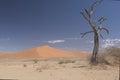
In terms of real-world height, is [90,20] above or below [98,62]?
above

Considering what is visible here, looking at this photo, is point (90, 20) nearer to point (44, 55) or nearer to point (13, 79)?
point (13, 79)

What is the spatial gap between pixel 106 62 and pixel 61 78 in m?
9.15

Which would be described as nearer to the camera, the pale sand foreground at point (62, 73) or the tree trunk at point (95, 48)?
the pale sand foreground at point (62, 73)

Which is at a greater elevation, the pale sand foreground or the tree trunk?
the tree trunk

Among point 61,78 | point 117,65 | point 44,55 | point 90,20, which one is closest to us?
point 61,78

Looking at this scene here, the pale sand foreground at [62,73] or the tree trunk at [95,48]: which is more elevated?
the tree trunk at [95,48]

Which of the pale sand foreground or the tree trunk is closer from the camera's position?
the pale sand foreground

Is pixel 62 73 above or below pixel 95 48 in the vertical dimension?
below

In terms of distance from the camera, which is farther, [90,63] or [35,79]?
[90,63]

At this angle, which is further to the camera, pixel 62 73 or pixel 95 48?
pixel 95 48

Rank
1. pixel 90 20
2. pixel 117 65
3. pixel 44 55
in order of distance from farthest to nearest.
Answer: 1. pixel 44 55
2. pixel 90 20
3. pixel 117 65

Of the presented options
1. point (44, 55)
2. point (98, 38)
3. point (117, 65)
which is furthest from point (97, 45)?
point (44, 55)

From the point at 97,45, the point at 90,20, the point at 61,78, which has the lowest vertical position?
the point at 61,78

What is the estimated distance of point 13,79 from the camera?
57.3ft
